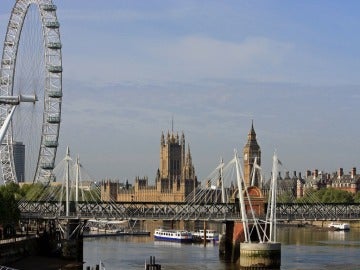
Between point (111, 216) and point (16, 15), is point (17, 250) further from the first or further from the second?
point (16, 15)

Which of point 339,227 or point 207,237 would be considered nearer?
point 207,237

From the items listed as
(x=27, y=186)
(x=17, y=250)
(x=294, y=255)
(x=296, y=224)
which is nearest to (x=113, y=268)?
(x=17, y=250)

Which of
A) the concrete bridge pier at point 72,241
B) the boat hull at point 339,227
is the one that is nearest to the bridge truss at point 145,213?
the concrete bridge pier at point 72,241

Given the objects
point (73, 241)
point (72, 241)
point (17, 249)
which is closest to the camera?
point (17, 249)

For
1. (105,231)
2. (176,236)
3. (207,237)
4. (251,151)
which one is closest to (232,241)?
(176,236)

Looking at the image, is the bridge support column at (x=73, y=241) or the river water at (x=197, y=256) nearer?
the river water at (x=197, y=256)

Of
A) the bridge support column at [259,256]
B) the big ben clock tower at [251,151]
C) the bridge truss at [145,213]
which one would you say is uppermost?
the big ben clock tower at [251,151]

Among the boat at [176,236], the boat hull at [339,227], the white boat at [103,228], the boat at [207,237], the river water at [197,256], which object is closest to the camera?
the river water at [197,256]

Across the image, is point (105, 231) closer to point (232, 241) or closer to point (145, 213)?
point (145, 213)

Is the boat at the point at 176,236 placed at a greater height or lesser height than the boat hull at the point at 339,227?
lesser

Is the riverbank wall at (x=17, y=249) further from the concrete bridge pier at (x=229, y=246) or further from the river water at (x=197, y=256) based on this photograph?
the concrete bridge pier at (x=229, y=246)

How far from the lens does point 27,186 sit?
108m

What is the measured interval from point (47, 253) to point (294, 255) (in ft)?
69.0

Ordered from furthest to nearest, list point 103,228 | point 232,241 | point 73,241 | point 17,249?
point 103,228 < point 232,241 < point 73,241 < point 17,249
